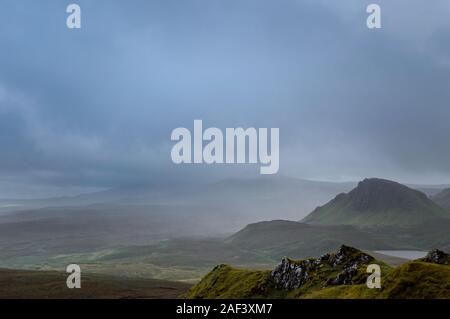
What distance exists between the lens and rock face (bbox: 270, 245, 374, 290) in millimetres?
77375

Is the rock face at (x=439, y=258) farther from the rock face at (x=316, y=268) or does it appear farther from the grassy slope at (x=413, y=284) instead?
the grassy slope at (x=413, y=284)

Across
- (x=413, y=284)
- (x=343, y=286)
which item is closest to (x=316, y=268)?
(x=343, y=286)

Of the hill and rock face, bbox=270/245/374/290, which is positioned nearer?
the hill

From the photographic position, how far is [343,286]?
6762 centimetres

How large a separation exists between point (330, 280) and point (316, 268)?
19.1ft

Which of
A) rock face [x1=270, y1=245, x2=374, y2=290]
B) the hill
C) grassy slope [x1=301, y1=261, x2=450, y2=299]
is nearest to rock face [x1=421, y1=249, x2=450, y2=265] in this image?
the hill

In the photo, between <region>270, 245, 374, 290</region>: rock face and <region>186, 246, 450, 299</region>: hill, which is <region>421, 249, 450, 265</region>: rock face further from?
<region>270, 245, 374, 290</region>: rock face

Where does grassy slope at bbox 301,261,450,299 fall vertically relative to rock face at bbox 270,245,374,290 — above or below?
above

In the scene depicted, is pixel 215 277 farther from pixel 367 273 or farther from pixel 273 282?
pixel 367 273

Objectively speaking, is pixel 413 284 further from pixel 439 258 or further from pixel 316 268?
pixel 439 258

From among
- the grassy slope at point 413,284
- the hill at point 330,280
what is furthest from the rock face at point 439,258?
the grassy slope at point 413,284
